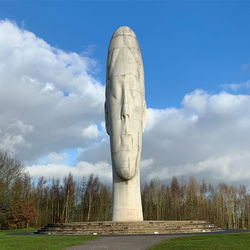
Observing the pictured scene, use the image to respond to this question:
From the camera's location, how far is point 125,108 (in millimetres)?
21109

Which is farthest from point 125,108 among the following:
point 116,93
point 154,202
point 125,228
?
point 154,202

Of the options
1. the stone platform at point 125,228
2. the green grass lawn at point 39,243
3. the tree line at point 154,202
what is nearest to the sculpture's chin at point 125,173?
the stone platform at point 125,228

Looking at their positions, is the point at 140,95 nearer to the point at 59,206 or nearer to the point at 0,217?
the point at 0,217

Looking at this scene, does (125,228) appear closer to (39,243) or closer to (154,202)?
(39,243)

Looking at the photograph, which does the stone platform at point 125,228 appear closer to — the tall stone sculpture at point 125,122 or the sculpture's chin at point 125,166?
the tall stone sculpture at point 125,122

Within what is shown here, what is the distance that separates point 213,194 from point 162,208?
34.9 feet

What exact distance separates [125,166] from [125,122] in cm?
306

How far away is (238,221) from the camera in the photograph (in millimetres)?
47062

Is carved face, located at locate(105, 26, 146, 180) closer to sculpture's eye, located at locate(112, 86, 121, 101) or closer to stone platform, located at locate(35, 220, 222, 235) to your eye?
sculpture's eye, located at locate(112, 86, 121, 101)

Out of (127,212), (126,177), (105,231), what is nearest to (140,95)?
(126,177)

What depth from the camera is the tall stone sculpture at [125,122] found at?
2066cm

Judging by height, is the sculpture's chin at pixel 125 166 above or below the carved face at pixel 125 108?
below

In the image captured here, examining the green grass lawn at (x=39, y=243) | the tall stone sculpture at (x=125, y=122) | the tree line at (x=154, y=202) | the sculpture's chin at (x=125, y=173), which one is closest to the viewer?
the green grass lawn at (x=39, y=243)

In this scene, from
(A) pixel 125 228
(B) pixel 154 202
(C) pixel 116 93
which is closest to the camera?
(A) pixel 125 228
